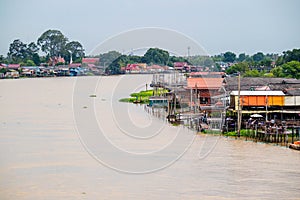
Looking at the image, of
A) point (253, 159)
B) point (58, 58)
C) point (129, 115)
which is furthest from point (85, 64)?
point (253, 159)

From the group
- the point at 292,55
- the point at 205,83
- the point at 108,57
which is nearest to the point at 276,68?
the point at 292,55

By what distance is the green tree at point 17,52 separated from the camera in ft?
224

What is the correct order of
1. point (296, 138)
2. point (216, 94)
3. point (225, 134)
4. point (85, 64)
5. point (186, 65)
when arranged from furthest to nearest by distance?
1. point (85, 64)
2. point (186, 65)
3. point (216, 94)
4. point (225, 134)
5. point (296, 138)

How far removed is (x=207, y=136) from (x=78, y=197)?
640 centimetres

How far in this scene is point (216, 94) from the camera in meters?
19.4

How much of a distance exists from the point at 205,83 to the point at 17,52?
52526 millimetres

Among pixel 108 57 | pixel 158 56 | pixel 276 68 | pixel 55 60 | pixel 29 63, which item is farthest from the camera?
pixel 55 60

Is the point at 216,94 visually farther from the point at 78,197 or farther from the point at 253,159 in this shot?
the point at 78,197

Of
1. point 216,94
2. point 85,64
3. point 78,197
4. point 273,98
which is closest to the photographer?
point 78,197

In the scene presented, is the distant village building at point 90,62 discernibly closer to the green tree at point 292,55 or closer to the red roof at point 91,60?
the red roof at point 91,60

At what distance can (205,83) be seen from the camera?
68.1 feet

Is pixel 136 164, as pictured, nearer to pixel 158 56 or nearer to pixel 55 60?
pixel 158 56

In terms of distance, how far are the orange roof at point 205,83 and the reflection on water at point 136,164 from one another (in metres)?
3.77

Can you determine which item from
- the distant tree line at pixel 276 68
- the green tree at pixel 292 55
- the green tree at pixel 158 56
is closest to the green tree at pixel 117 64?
the green tree at pixel 158 56
